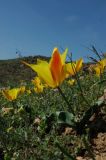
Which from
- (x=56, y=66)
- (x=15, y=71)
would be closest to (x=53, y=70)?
(x=56, y=66)

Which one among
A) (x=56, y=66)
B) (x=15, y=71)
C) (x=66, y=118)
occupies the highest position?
(x=15, y=71)

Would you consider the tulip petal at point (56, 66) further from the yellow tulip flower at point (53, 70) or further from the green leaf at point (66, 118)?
the green leaf at point (66, 118)

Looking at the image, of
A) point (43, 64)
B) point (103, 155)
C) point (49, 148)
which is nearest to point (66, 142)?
point (49, 148)

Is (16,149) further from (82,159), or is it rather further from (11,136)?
(82,159)

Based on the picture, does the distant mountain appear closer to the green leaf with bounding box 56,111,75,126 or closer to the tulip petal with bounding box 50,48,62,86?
the green leaf with bounding box 56,111,75,126

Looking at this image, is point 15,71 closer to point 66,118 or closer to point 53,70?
point 66,118

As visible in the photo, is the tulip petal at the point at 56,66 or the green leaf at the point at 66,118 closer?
the tulip petal at the point at 56,66

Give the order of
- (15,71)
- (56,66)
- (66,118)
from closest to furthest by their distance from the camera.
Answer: (56,66) → (66,118) → (15,71)

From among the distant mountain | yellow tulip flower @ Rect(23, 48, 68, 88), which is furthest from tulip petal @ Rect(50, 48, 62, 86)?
the distant mountain

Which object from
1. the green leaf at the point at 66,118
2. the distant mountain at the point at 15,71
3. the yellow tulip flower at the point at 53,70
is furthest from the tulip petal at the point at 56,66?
the distant mountain at the point at 15,71
